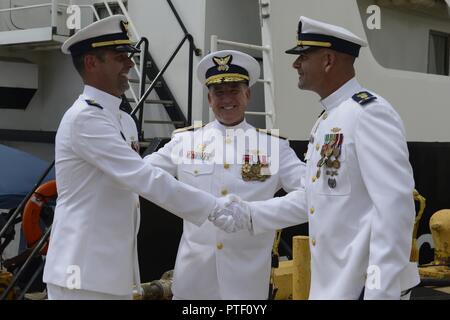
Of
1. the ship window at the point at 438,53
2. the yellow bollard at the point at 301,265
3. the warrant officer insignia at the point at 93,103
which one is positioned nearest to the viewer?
the warrant officer insignia at the point at 93,103

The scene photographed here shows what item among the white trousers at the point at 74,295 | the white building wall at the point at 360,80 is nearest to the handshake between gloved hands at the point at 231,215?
the white trousers at the point at 74,295

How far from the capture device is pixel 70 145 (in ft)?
9.64

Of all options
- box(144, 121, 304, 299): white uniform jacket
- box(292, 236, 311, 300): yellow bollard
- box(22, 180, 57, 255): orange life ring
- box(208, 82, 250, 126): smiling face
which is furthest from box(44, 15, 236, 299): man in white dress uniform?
box(22, 180, 57, 255): orange life ring

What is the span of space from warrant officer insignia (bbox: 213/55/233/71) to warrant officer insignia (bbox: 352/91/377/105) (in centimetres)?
105

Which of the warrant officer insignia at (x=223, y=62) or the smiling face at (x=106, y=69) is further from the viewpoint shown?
the warrant officer insignia at (x=223, y=62)

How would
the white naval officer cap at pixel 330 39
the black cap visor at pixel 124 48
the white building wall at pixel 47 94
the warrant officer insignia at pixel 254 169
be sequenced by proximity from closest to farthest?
the white naval officer cap at pixel 330 39 < the black cap visor at pixel 124 48 < the warrant officer insignia at pixel 254 169 < the white building wall at pixel 47 94

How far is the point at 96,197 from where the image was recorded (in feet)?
9.59

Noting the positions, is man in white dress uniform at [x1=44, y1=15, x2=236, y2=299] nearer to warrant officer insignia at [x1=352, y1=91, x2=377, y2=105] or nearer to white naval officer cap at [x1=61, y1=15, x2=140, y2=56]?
white naval officer cap at [x1=61, y1=15, x2=140, y2=56]

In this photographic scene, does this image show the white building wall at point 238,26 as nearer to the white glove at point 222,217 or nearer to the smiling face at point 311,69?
the white glove at point 222,217

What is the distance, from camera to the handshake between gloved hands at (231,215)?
10.2ft

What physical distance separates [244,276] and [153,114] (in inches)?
137

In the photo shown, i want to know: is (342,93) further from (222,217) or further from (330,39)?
(222,217)
